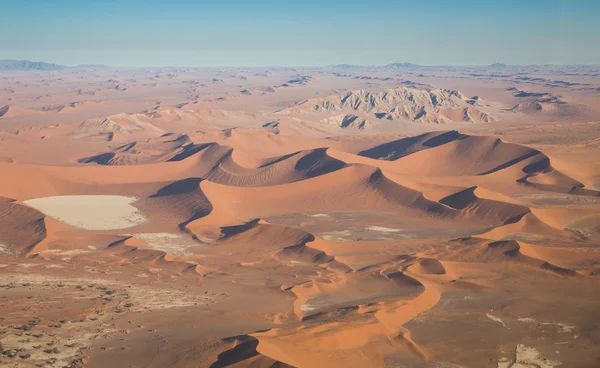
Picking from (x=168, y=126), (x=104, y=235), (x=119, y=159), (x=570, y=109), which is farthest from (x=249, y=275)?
(x=570, y=109)

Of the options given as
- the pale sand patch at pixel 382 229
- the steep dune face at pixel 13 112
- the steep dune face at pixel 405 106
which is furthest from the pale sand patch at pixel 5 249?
the steep dune face at pixel 13 112

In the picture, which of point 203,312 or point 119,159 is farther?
point 119,159

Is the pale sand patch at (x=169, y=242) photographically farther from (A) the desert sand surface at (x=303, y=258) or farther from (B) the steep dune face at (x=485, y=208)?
(B) the steep dune face at (x=485, y=208)

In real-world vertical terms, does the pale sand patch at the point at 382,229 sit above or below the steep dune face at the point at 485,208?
below

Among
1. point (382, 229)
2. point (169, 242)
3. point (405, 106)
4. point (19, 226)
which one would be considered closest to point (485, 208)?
point (382, 229)

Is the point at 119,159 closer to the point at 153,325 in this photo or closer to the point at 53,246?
the point at 53,246

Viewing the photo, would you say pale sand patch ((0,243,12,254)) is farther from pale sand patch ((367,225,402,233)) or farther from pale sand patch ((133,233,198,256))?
pale sand patch ((367,225,402,233))

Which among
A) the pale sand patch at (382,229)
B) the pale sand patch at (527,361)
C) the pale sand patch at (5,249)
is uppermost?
the pale sand patch at (527,361)
